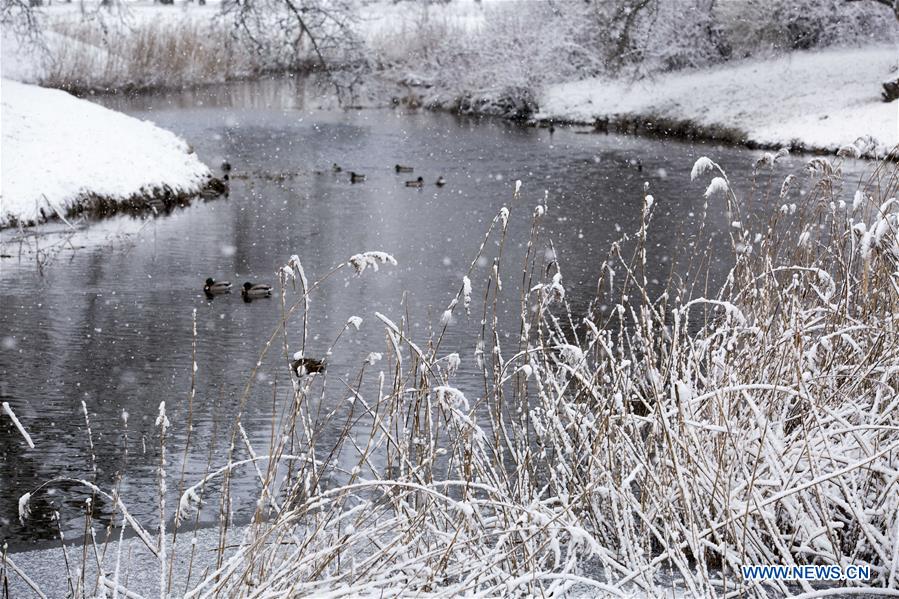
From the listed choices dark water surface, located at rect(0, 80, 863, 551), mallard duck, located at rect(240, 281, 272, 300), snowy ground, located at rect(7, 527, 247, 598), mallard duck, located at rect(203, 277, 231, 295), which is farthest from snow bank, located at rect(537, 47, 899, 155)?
snowy ground, located at rect(7, 527, 247, 598)

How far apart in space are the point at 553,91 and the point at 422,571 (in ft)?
89.2

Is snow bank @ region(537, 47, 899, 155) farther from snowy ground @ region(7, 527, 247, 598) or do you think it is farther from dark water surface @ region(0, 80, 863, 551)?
snowy ground @ region(7, 527, 247, 598)

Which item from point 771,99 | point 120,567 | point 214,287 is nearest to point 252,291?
point 214,287

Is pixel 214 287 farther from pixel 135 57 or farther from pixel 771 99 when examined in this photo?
pixel 771 99

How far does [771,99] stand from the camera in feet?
80.9

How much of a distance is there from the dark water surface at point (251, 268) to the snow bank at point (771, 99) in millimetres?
2132

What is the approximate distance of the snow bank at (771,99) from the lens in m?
21.1

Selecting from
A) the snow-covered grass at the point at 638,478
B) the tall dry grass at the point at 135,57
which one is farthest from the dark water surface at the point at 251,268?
the tall dry grass at the point at 135,57

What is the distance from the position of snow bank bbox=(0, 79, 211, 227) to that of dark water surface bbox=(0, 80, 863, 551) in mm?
568

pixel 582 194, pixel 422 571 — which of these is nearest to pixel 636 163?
pixel 582 194

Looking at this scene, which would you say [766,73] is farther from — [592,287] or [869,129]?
[592,287]

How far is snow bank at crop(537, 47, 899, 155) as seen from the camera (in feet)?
69.2

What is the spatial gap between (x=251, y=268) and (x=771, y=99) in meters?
17.4

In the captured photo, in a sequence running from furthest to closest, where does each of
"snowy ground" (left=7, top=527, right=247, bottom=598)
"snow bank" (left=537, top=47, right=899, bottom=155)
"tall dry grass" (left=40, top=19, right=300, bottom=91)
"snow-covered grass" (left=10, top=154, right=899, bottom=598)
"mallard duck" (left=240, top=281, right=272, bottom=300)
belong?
"tall dry grass" (left=40, top=19, right=300, bottom=91), "snow bank" (left=537, top=47, right=899, bottom=155), "mallard duck" (left=240, top=281, right=272, bottom=300), "snowy ground" (left=7, top=527, right=247, bottom=598), "snow-covered grass" (left=10, top=154, right=899, bottom=598)
